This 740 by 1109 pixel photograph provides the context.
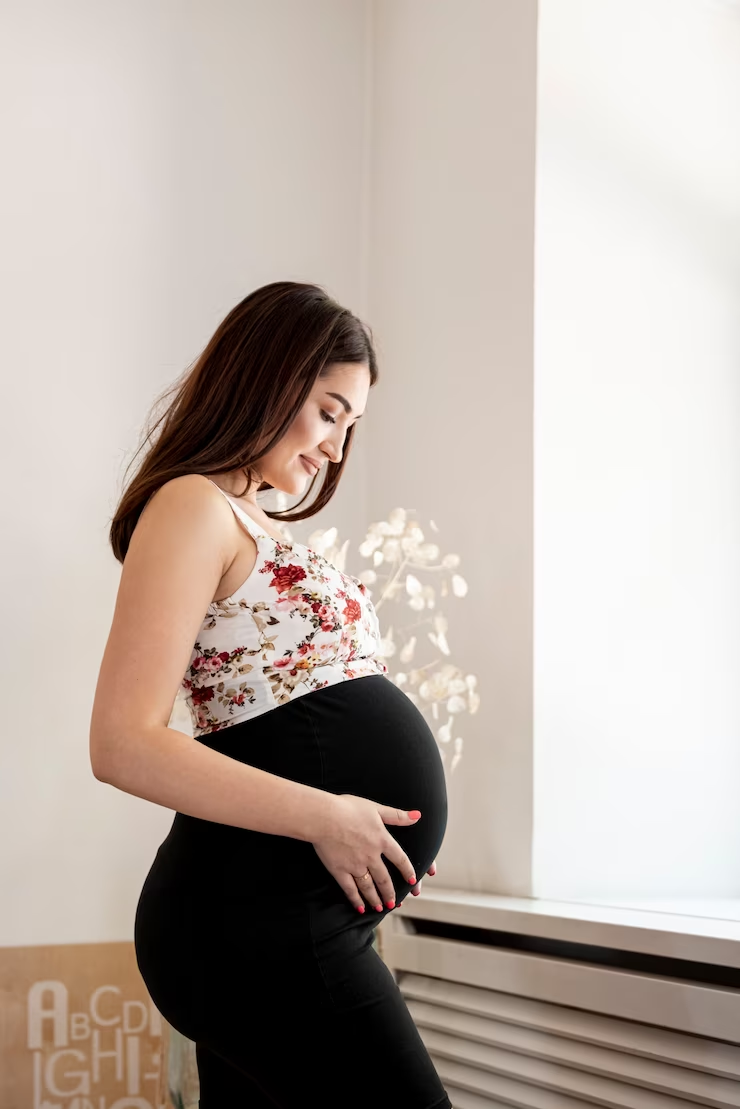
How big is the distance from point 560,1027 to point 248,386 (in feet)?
3.22

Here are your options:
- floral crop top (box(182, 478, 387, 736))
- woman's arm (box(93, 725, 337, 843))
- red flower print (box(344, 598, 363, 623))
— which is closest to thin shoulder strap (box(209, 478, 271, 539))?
floral crop top (box(182, 478, 387, 736))

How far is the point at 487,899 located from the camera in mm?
1758

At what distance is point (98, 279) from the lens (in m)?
2.07

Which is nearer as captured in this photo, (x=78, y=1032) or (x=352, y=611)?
(x=352, y=611)

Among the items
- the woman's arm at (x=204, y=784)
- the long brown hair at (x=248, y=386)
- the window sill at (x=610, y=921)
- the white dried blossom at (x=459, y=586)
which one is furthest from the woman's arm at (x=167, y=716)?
the white dried blossom at (x=459, y=586)

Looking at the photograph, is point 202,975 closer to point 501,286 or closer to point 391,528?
point 391,528

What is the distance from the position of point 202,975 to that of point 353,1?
7.48 ft

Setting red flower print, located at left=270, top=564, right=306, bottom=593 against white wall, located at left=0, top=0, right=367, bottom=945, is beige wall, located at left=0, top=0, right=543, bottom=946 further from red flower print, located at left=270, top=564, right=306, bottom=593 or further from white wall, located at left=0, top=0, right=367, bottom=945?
red flower print, located at left=270, top=564, right=306, bottom=593

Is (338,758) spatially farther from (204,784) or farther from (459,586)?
(459,586)

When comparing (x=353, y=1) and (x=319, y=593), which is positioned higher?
(x=353, y=1)

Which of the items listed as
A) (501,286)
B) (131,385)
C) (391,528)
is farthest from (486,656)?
(131,385)

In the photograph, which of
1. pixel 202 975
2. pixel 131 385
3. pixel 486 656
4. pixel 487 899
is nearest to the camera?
pixel 202 975

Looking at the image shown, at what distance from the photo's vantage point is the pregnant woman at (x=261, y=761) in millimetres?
902

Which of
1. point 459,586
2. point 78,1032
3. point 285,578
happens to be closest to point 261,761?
point 285,578
